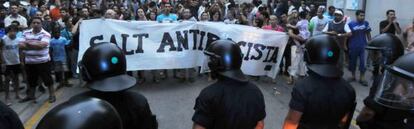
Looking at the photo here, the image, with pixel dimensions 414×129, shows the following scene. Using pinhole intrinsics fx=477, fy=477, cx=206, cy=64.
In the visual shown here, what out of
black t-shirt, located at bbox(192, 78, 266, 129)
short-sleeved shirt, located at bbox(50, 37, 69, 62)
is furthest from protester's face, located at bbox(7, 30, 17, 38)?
black t-shirt, located at bbox(192, 78, 266, 129)

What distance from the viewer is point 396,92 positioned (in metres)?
2.90

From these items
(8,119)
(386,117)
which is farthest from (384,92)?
(8,119)

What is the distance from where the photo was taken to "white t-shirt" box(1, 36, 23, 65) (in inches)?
337

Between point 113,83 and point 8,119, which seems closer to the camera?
point 8,119

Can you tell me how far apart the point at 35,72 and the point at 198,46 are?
10.9 ft

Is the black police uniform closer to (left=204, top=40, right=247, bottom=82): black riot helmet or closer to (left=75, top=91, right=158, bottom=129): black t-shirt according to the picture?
(left=204, top=40, right=247, bottom=82): black riot helmet

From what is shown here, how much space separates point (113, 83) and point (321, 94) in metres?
1.55

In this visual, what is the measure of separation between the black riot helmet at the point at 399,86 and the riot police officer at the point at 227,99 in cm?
89

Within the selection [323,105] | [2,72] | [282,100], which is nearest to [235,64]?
[323,105]

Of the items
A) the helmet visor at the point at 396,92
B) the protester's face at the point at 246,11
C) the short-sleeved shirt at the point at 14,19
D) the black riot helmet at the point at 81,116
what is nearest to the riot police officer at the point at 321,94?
the helmet visor at the point at 396,92

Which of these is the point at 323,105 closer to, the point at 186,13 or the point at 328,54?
the point at 328,54

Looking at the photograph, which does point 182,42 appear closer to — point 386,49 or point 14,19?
point 14,19

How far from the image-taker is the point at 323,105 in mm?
3600

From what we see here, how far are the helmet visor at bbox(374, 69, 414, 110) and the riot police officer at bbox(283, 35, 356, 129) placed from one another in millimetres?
→ 555
